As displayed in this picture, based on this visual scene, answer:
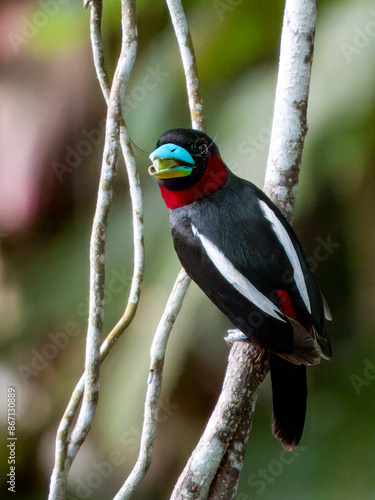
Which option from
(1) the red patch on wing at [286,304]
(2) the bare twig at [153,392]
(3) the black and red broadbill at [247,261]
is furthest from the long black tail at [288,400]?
(2) the bare twig at [153,392]

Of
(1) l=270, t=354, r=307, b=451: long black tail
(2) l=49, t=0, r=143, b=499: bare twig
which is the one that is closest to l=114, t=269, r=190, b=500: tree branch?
(2) l=49, t=0, r=143, b=499: bare twig

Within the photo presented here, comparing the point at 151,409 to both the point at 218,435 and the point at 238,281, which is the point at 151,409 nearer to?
the point at 218,435

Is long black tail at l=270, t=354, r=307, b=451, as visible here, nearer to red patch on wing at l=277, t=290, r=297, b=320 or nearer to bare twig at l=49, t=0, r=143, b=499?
red patch on wing at l=277, t=290, r=297, b=320

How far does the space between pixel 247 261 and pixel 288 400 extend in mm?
328

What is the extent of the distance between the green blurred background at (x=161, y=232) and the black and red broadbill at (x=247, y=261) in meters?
0.64

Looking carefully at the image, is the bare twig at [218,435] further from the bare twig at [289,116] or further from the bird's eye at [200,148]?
the bird's eye at [200,148]

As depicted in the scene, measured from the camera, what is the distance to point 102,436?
214 cm

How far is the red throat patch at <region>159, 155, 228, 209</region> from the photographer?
4.44 feet

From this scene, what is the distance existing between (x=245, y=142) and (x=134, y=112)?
0.48 metres

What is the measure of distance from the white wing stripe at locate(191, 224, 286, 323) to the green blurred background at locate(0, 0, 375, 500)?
728 millimetres

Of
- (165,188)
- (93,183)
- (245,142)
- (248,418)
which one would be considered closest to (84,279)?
(93,183)

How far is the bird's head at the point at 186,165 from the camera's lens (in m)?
1.26
